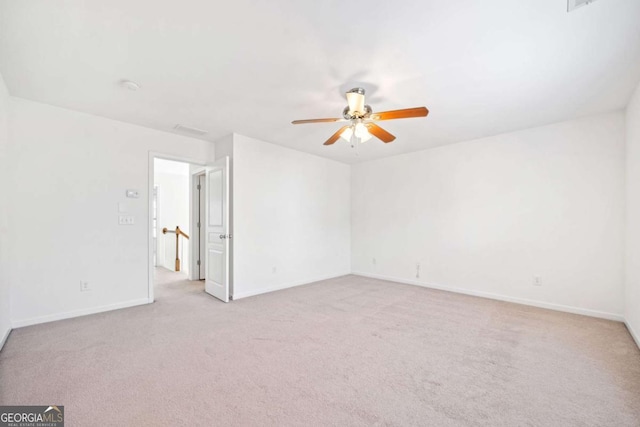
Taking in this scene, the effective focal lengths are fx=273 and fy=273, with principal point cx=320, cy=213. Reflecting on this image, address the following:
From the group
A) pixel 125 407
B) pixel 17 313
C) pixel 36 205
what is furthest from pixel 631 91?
pixel 17 313

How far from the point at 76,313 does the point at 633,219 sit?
20.8 ft

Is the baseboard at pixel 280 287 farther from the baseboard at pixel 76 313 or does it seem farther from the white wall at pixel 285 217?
the baseboard at pixel 76 313

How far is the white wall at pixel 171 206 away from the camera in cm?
661

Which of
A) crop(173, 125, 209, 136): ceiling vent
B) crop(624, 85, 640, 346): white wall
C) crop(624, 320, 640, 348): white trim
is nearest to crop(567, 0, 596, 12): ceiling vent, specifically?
crop(624, 85, 640, 346): white wall

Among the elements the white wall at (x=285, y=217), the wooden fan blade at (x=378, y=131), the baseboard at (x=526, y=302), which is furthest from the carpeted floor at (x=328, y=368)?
the wooden fan blade at (x=378, y=131)

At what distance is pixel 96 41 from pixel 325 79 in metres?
1.74

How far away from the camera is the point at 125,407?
1714 mm

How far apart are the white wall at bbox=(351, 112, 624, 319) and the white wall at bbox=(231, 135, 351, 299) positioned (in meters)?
0.96

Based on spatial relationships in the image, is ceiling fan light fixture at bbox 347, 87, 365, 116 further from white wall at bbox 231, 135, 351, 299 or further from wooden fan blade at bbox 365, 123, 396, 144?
white wall at bbox 231, 135, 351, 299

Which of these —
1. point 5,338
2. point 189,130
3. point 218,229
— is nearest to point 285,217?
point 218,229

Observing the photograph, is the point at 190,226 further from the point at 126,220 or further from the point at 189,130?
the point at 189,130

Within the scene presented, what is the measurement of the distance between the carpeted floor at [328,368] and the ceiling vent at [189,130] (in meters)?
2.48

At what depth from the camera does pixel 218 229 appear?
13.9 feet

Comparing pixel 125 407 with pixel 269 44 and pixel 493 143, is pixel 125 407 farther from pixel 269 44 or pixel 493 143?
pixel 493 143
